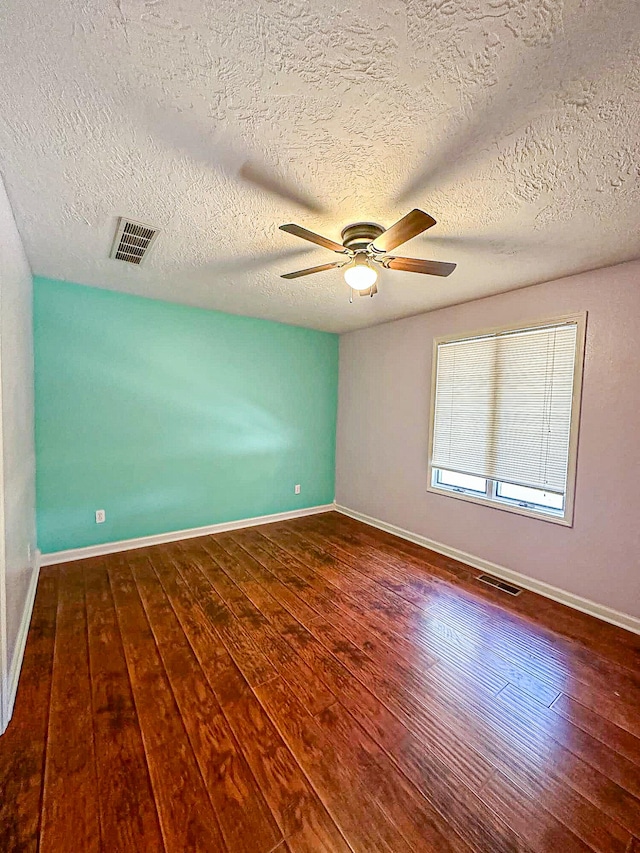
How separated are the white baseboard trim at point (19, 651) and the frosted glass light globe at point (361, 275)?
2.64 metres

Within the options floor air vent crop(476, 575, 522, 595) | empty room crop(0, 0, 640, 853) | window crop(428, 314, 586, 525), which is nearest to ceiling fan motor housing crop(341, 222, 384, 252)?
empty room crop(0, 0, 640, 853)

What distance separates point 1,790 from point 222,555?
2013mm

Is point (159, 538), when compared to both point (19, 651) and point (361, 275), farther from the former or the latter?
point (361, 275)

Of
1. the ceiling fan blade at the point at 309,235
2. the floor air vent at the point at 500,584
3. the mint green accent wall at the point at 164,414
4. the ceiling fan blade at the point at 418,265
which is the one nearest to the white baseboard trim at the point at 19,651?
the mint green accent wall at the point at 164,414

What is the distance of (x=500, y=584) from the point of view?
2.79 metres

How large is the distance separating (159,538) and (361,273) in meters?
3.16

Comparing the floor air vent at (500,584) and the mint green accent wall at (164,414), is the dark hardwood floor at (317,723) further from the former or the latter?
the mint green accent wall at (164,414)

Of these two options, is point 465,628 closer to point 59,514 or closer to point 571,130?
point 571,130

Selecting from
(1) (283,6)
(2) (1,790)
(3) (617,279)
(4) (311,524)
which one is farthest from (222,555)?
(3) (617,279)

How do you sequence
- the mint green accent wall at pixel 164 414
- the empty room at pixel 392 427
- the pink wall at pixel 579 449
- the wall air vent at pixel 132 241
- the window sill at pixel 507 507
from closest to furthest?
the empty room at pixel 392 427, the wall air vent at pixel 132 241, the pink wall at pixel 579 449, the window sill at pixel 507 507, the mint green accent wall at pixel 164 414

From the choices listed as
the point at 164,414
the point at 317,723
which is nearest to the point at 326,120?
the point at 317,723

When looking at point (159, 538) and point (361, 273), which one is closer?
point (361, 273)

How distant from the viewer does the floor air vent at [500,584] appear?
2699 mm

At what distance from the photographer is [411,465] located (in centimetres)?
375
